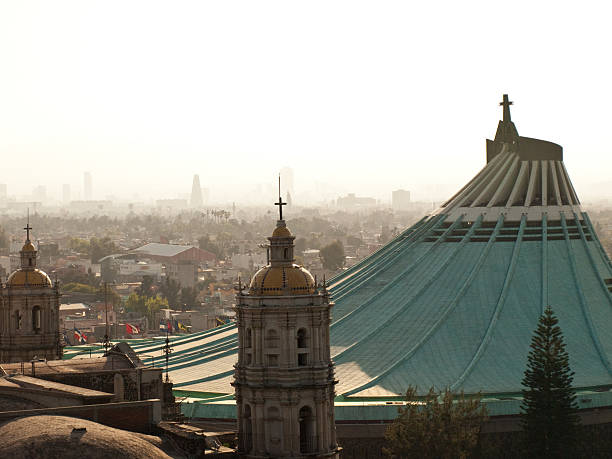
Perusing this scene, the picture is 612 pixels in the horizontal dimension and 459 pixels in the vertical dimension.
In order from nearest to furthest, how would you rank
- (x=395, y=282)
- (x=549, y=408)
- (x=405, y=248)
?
(x=549, y=408) < (x=395, y=282) < (x=405, y=248)

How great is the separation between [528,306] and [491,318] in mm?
2024

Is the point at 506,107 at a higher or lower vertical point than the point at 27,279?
higher

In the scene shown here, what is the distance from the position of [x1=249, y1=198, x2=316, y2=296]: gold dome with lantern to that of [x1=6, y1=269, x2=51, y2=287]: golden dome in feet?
63.3

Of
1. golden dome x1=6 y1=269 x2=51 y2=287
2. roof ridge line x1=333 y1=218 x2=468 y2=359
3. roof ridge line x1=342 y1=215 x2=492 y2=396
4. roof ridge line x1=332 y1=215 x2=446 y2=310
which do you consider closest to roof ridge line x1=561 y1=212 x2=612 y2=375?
roof ridge line x1=342 y1=215 x2=492 y2=396

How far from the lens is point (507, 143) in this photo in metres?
70.4

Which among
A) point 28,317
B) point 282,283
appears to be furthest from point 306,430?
point 28,317

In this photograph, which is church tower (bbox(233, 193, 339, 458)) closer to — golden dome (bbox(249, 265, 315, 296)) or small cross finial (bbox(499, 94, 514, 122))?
golden dome (bbox(249, 265, 315, 296))

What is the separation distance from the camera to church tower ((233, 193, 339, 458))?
121ft

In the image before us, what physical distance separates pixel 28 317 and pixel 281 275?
1984cm

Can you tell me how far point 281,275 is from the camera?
3753cm

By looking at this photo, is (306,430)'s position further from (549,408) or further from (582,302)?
(582,302)

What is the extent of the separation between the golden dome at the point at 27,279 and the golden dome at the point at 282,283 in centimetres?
1956

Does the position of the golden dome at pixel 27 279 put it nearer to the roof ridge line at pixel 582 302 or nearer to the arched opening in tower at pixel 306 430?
the roof ridge line at pixel 582 302

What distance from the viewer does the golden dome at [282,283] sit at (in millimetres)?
37375
